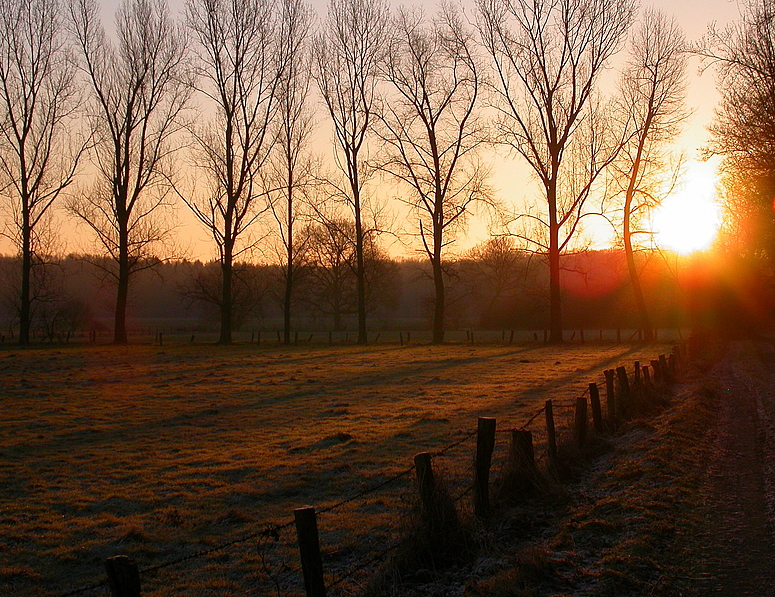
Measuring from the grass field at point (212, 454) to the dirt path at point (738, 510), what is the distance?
122 inches

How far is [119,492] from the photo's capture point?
9562 mm

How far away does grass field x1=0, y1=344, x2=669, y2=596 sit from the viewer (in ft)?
23.4

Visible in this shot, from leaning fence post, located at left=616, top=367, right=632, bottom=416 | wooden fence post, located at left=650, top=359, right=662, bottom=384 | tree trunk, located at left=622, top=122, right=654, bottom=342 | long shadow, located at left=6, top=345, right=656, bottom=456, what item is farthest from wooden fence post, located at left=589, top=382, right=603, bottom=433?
tree trunk, located at left=622, top=122, right=654, bottom=342

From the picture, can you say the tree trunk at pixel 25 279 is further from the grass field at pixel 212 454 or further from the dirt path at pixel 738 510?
the dirt path at pixel 738 510

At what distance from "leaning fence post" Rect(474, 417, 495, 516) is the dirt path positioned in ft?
7.23

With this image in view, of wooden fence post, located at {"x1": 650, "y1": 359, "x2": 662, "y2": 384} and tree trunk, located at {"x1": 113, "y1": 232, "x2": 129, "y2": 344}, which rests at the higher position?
tree trunk, located at {"x1": 113, "y1": 232, "x2": 129, "y2": 344}

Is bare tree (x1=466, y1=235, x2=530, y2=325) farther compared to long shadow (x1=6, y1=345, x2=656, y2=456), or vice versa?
bare tree (x1=466, y1=235, x2=530, y2=325)

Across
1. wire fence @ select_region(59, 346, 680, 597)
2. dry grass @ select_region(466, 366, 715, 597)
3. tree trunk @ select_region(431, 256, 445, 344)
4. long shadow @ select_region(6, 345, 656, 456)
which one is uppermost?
tree trunk @ select_region(431, 256, 445, 344)

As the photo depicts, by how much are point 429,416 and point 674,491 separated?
289 inches

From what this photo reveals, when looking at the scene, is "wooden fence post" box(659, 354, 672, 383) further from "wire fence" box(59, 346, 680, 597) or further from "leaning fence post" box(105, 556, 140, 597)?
"leaning fence post" box(105, 556, 140, 597)

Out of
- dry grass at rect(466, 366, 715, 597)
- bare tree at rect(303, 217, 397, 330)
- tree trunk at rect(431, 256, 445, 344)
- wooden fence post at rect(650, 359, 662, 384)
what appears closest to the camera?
dry grass at rect(466, 366, 715, 597)

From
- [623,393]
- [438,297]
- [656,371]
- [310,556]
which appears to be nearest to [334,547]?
[310,556]

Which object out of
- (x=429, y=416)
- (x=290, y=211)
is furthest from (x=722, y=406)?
(x=290, y=211)

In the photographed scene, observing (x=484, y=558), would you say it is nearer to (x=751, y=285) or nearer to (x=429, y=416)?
(x=429, y=416)
